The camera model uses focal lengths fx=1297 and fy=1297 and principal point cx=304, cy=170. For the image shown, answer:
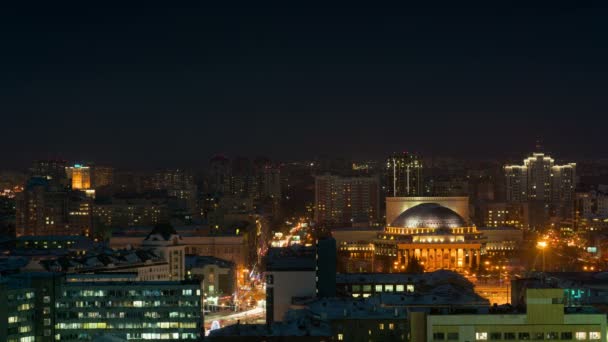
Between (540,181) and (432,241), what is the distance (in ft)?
137

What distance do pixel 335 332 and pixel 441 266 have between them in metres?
32.0

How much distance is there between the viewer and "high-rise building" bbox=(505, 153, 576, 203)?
10262cm

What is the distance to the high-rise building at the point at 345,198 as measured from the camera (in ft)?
318

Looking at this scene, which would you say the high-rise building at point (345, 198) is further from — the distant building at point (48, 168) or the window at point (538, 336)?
the window at point (538, 336)

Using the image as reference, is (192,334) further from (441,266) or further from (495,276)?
(441,266)

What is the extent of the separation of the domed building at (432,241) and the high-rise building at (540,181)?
36.2 m

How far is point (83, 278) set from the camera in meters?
37.6

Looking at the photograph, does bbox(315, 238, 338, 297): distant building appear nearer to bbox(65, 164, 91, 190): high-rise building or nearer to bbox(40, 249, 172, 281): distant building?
bbox(40, 249, 172, 281): distant building

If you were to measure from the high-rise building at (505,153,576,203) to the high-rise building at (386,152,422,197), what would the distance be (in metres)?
17.4

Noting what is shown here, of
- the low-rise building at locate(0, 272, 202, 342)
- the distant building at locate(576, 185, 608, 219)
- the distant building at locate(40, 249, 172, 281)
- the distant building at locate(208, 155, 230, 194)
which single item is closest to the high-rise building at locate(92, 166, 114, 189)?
the distant building at locate(208, 155, 230, 194)

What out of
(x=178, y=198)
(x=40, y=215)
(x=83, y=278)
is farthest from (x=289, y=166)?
(x=83, y=278)

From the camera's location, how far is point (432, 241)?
6362 cm

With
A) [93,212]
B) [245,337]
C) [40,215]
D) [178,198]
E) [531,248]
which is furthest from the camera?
[178,198]

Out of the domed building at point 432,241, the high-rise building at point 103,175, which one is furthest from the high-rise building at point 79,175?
the domed building at point 432,241
